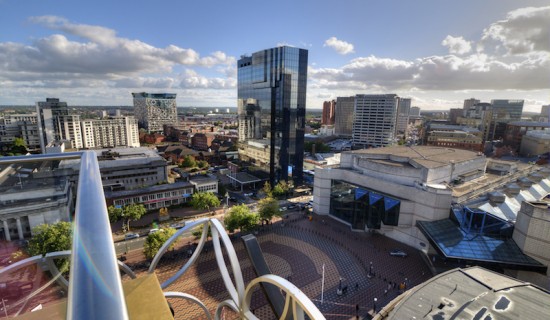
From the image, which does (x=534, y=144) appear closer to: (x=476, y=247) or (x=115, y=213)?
(x=476, y=247)

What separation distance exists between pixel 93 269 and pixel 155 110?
188003 millimetres

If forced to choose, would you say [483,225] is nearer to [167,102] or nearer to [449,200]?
[449,200]

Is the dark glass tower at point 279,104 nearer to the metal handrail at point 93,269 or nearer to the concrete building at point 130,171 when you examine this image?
the concrete building at point 130,171

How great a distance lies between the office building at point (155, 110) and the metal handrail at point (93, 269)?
178 m

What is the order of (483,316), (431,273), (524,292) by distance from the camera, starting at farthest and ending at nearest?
(431,273), (524,292), (483,316)

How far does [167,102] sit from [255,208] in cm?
15433

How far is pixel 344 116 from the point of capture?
553ft

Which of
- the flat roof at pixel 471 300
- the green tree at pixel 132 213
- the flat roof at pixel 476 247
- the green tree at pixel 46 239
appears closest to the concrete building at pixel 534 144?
the flat roof at pixel 476 247

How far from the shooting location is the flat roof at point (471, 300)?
53.1 feet

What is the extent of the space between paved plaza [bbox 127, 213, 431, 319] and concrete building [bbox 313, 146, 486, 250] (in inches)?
107

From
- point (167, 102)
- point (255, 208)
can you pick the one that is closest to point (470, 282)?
point (255, 208)

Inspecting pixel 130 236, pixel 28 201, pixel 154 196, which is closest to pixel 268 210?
pixel 130 236

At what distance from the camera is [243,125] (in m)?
73.6

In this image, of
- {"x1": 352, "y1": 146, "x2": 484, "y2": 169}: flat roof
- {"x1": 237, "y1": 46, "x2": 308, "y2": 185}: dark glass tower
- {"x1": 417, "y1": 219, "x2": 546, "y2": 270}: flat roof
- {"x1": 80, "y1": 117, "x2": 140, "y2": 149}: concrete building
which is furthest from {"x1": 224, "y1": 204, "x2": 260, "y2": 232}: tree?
{"x1": 80, "y1": 117, "x2": 140, "y2": 149}: concrete building
